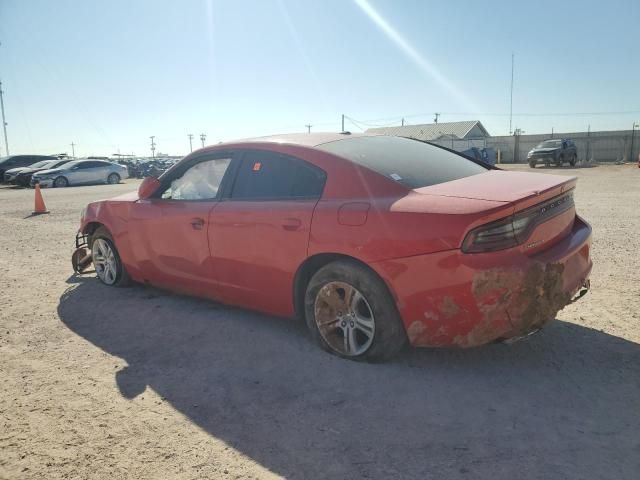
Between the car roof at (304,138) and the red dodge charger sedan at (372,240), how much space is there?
24mm

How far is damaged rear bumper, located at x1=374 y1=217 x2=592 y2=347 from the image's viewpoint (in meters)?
2.74

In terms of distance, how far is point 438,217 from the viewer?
9.23 ft

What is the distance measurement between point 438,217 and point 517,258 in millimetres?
489

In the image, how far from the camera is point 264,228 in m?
3.64

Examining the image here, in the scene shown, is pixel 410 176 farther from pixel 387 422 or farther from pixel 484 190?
pixel 387 422

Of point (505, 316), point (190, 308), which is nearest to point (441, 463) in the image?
point (505, 316)

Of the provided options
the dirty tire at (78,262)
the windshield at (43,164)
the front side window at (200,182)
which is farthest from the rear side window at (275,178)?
the windshield at (43,164)

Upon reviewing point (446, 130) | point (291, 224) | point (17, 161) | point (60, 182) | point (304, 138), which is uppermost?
point (446, 130)

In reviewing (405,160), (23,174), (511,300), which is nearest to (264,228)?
(405,160)

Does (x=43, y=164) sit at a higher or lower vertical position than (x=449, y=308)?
higher

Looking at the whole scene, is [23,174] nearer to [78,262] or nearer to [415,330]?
[78,262]

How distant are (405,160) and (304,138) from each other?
824mm

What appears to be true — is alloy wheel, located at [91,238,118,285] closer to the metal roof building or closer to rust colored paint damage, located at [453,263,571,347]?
rust colored paint damage, located at [453,263,571,347]

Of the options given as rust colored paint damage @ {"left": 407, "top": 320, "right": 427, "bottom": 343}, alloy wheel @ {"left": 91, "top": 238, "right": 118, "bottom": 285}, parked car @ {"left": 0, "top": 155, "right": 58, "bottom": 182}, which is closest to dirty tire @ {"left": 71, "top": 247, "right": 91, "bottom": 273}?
alloy wheel @ {"left": 91, "top": 238, "right": 118, "bottom": 285}
